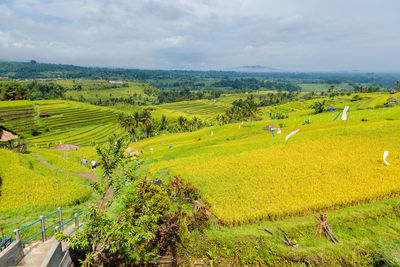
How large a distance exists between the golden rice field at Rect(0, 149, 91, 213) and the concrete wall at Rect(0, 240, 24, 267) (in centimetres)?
752

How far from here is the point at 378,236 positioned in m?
14.2

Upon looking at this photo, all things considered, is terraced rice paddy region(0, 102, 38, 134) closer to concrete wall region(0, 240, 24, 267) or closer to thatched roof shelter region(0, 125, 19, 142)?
thatched roof shelter region(0, 125, 19, 142)

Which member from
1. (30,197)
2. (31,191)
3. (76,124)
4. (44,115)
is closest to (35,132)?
(76,124)

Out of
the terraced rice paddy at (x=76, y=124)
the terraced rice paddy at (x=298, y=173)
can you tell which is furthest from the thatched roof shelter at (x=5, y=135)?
the terraced rice paddy at (x=76, y=124)

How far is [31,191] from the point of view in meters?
20.7

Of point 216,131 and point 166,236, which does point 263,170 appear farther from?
point 216,131

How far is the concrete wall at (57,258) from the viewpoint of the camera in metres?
11.3

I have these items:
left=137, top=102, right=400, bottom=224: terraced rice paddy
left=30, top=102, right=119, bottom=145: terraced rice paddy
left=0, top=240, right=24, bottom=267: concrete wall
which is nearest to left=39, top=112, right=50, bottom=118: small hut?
left=30, top=102, right=119, bottom=145: terraced rice paddy

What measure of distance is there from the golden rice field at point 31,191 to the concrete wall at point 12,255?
24.7 feet

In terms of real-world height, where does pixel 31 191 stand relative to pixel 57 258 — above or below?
below

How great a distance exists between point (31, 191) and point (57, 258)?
11.8 m

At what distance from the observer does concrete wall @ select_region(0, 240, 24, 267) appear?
1069 centimetres

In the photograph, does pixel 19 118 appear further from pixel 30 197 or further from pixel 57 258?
pixel 57 258

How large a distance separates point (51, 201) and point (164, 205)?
433 inches
